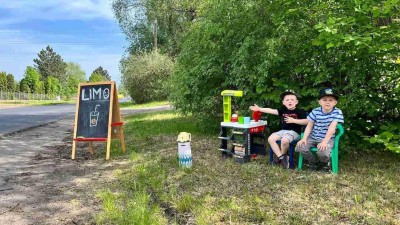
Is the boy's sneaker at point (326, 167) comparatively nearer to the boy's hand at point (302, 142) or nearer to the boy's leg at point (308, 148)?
the boy's leg at point (308, 148)

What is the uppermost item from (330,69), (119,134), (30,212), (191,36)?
(191,36)

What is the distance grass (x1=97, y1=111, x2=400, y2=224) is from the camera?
11.5 feet

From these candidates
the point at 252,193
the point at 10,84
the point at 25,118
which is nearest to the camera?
the point at 252,193

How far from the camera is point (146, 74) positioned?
29.7m

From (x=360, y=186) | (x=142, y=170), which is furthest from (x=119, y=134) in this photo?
(x=360, y=186)

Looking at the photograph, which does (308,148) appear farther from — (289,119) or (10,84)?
(10,84)

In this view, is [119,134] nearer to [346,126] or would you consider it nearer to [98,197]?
[98,197]

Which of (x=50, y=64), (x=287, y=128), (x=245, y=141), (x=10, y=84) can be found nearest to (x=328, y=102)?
(x=287, y=128)

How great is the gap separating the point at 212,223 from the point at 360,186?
6.63ft

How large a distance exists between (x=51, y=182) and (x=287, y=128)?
354 centimetres

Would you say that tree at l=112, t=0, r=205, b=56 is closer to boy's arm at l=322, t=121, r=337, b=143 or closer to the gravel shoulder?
the gravel shoulder

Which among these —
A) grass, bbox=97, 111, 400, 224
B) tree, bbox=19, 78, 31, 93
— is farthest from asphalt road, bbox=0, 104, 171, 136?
tree, bbox=19, 78, 31, 93

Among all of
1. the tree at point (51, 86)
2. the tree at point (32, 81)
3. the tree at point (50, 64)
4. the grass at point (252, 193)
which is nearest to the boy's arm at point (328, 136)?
the grass at point (252, 193)

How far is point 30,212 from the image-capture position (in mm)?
3926
